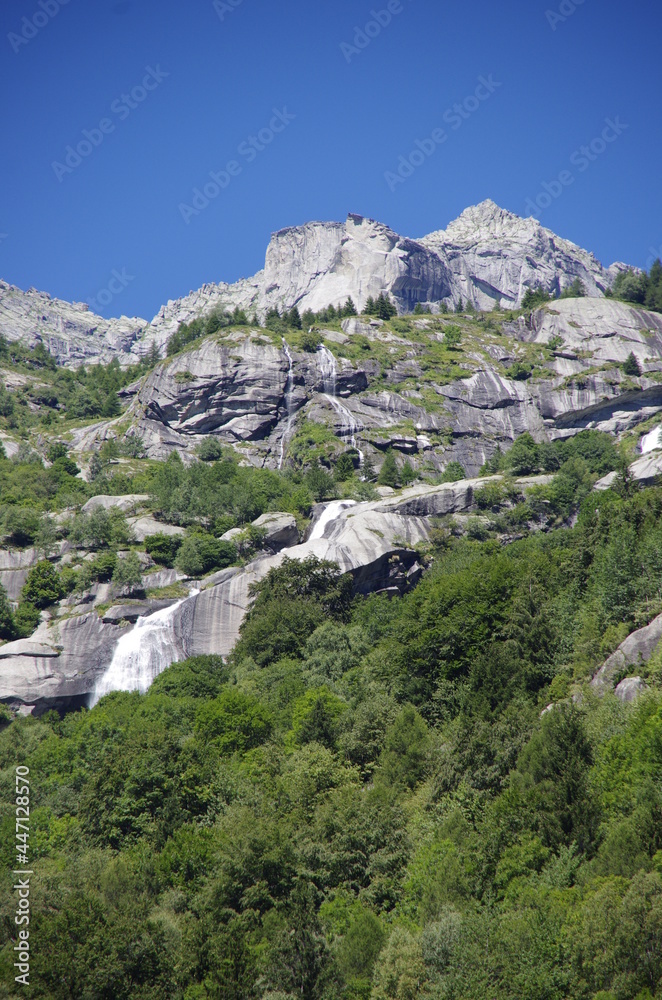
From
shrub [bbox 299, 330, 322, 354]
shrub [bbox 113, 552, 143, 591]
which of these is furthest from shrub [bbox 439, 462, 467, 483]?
shrub [bbox 113, 552, 143, 591]

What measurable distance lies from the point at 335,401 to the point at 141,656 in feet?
232

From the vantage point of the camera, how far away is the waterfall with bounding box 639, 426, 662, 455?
118706mm

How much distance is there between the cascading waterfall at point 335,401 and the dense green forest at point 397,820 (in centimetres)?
7170

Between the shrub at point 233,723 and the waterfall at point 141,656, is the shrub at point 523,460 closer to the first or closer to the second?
the waterfall at point 141,656

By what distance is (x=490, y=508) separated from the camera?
103438 millimetres

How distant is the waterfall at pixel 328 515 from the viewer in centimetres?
9831

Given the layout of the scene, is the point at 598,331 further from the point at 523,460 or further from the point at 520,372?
the point at 523,460

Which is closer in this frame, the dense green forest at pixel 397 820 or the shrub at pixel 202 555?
the dense green forest at pixel 397 820

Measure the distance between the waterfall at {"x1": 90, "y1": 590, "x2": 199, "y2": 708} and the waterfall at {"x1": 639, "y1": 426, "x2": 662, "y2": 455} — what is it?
2771 inches

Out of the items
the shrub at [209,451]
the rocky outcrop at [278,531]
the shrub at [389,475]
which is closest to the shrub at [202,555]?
the rocky outcrop at [278,531]

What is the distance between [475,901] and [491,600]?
26.6m

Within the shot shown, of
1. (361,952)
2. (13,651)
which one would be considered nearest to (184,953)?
(361,952)

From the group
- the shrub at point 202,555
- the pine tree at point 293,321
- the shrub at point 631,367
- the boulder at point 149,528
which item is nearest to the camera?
the shrub at point 202,555

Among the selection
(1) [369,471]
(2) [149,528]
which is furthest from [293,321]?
(2) [149,528]
